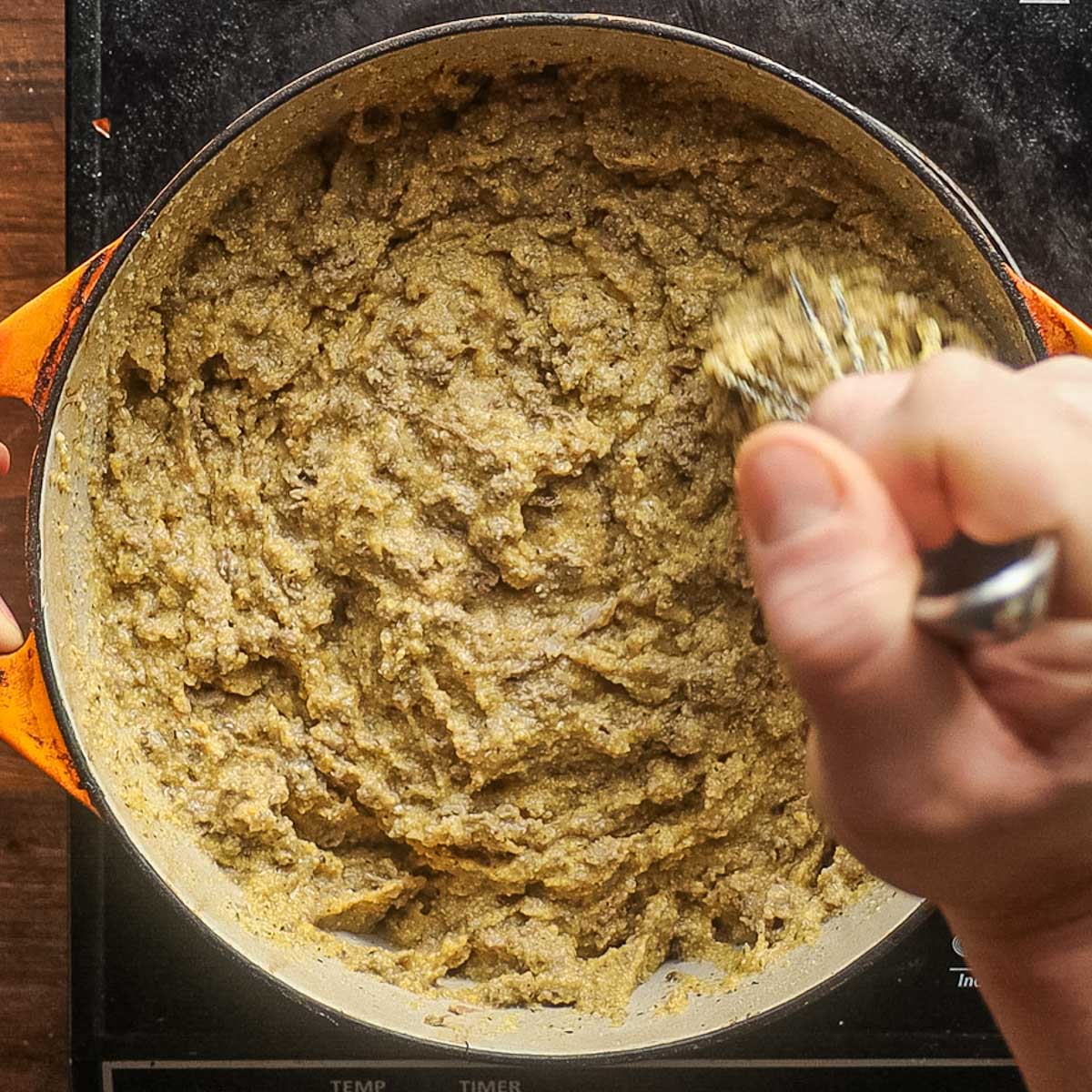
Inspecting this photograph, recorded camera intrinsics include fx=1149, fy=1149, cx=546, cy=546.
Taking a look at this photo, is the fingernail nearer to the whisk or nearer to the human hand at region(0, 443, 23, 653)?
the whisk

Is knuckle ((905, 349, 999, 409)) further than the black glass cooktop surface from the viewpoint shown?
No

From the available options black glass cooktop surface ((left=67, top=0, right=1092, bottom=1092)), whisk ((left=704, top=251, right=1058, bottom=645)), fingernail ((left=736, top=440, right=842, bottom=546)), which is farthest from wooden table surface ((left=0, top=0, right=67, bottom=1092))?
fingernail ((left=736, top=440, right=842, bottom=546))

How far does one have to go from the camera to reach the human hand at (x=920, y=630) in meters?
0.53

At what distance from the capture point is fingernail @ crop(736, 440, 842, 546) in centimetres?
55

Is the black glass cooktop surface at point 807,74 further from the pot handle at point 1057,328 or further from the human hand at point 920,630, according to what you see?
the human hand at point 920,630

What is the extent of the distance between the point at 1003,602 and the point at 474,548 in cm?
69

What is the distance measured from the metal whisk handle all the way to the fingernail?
0.07 metres

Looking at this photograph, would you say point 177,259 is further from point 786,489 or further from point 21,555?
point 786,489

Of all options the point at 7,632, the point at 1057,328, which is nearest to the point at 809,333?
the point at 1057,328

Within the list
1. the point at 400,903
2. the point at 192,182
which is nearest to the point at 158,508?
the point at 192,182

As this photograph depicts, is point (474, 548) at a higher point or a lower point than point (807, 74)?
lower

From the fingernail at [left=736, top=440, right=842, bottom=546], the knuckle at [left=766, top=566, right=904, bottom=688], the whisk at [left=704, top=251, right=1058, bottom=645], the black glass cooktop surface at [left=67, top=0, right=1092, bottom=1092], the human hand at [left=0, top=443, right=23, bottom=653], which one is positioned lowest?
the human hand at [left=0, top=443, right=23, bottom=653]

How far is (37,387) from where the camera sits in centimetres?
89

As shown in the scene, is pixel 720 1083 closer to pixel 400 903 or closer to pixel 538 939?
pixel 538 939
